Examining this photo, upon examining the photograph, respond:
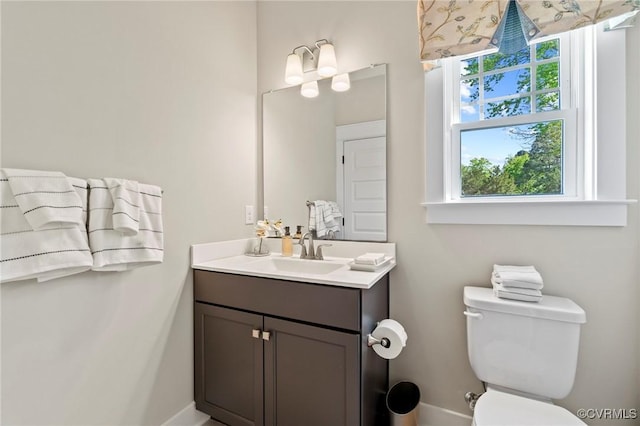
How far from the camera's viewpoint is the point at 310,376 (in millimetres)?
1300

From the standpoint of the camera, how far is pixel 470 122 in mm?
1544

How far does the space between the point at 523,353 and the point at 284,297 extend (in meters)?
1.04

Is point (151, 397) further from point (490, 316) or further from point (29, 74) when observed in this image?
point (490, 316)

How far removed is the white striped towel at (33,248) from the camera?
3.03ft

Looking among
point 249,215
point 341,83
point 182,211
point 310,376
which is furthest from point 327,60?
point 310,376

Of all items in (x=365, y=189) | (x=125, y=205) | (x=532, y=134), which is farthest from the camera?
(x=365, y=189)

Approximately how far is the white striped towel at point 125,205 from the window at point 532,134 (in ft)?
4.53

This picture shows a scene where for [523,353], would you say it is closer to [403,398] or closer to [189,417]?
[403,398]

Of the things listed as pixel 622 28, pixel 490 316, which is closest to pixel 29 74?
pixel 490 316

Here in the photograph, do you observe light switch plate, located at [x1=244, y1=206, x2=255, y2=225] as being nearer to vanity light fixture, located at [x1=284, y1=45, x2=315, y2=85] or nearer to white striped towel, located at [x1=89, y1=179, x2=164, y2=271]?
white striped towel, located at [x1=89, y1=179, x2=164, y2=271]

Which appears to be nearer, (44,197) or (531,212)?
(44,197)

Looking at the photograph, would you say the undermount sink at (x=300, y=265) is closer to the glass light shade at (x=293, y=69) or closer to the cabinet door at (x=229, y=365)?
the cabinet door at (x=229, y=365)

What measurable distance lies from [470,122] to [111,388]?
2103 millimetres

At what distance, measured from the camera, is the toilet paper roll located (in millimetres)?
1261
